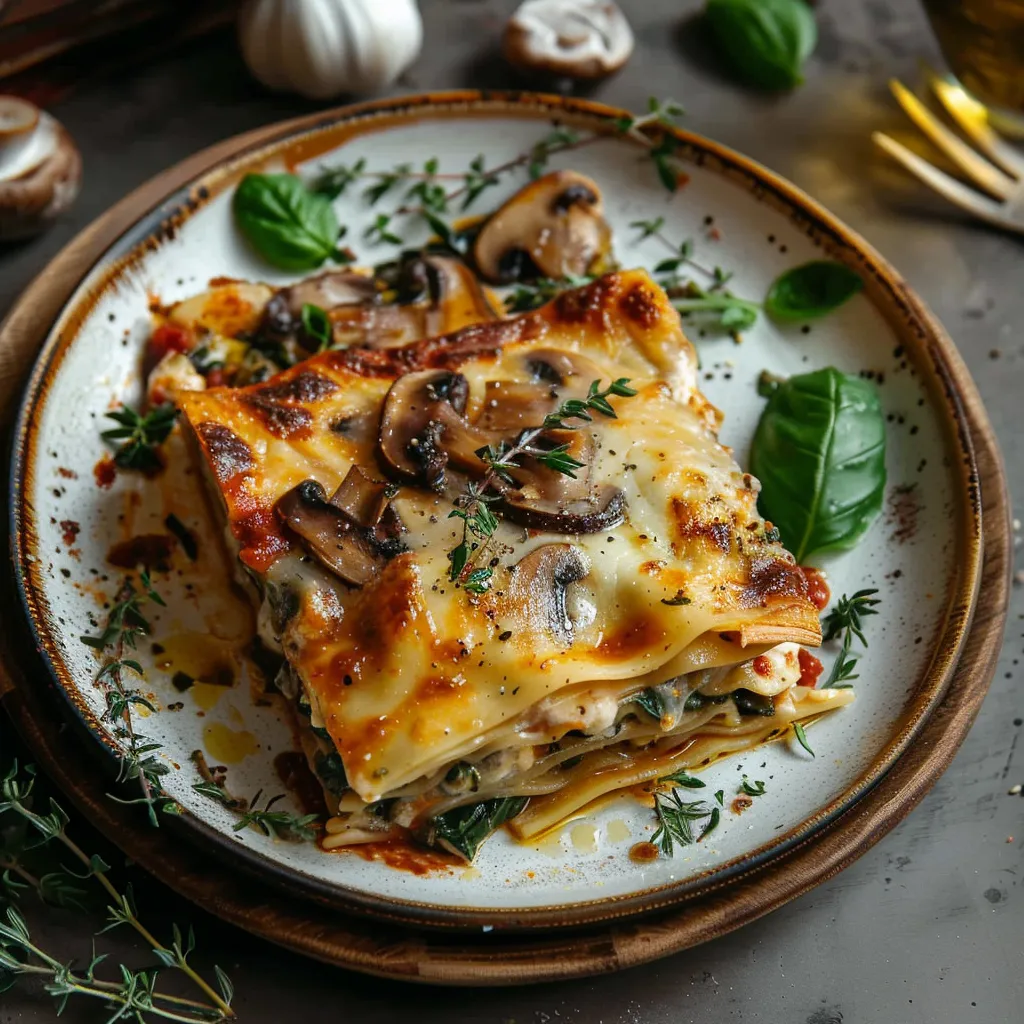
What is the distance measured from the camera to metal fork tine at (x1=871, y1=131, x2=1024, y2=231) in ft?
16.6

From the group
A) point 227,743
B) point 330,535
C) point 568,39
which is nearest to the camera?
point 330,535

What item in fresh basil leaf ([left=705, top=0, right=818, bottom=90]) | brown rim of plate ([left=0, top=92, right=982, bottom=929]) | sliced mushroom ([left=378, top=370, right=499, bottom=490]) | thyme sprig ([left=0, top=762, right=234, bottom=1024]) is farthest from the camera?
fresh basil leaf ([left=705, top=0, right=818, bottom=90])

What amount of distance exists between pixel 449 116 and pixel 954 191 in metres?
2.13

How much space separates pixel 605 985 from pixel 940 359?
2370mm

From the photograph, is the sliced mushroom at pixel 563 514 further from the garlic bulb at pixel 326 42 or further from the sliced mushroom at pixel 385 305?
the garlic bulb at pixel 326 42

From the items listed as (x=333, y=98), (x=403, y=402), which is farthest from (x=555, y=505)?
(x=333, y=98)

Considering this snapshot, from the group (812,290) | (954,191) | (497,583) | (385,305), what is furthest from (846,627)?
(954,191)

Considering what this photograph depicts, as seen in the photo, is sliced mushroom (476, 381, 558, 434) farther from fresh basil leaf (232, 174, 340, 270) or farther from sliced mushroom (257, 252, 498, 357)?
fresh basil leaf (232, 174, 340, 270)

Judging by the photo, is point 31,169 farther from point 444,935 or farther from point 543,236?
point 444,935

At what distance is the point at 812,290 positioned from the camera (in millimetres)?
4480

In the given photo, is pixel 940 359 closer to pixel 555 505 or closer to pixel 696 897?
pixel 555 505

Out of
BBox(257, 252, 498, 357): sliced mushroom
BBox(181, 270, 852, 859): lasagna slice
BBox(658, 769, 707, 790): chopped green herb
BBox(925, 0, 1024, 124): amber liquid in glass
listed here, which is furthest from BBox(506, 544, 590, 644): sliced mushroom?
BBox(925, 0, 1024, 124): amber liquid in glass

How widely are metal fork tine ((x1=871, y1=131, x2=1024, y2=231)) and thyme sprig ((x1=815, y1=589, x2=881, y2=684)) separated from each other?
6.92ft

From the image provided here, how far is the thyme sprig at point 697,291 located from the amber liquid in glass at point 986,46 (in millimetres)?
1526
